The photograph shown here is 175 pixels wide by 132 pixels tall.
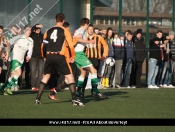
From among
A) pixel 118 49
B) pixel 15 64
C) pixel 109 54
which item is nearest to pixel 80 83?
pixel 15 64

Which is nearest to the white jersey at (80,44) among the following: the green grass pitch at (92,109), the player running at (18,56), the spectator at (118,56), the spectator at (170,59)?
the green grass pitch at (92,109)

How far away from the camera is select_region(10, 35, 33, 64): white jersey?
1928 cm

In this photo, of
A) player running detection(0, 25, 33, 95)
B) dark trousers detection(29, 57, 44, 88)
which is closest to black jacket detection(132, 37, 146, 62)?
dark trousers detection(29, 57, 44, 88)

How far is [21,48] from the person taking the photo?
1958cm

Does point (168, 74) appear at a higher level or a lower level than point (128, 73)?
lower

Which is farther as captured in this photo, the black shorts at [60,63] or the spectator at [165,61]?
the spectator at [165,61]

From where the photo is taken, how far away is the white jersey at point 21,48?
19.3m

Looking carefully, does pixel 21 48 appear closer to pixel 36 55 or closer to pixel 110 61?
pixel 36 55

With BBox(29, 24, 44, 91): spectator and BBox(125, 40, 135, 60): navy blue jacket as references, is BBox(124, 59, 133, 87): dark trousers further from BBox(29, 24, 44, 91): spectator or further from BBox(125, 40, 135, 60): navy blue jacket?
BBox(29, 24, 44, 91): spectator

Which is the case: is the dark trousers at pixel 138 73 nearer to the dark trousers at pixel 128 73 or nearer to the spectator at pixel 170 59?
the dark trousers at pixel 128 73

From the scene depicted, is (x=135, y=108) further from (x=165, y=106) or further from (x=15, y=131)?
(x=15, y=131)

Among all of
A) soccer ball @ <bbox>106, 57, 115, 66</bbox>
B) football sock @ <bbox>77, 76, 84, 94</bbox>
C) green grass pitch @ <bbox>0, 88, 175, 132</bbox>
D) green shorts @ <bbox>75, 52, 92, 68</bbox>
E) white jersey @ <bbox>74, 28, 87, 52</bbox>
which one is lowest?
green grass pitch @ <bbox>0, 88, 175, 132</bbox>

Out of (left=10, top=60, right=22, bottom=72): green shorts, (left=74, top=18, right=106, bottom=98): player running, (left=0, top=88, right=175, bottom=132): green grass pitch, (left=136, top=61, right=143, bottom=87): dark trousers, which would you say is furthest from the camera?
(left=136, top=61, right=143, bottom=87): dark trousers

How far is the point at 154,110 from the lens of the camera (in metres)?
14.1
